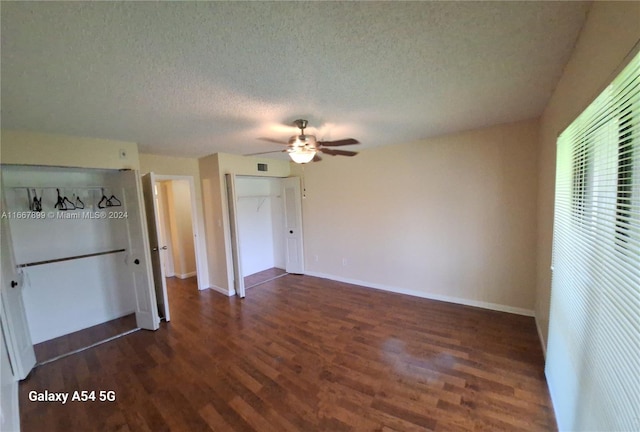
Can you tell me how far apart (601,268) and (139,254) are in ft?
13.8

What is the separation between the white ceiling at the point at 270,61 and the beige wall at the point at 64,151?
6.2 inches

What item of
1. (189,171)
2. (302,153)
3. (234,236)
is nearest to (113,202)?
(189,171)

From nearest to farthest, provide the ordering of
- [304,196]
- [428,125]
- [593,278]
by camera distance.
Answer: [593,278] → [428,125] → [304,196]

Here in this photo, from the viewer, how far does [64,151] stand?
2617mm

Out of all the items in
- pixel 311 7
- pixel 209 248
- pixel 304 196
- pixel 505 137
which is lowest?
pixel 209 248

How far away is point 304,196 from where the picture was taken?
505 centimetres

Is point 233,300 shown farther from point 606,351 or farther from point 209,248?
point 606,351

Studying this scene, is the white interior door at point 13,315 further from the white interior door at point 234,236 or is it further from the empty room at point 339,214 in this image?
the white interior door at point 234,236

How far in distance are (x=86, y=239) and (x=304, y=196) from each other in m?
3.48

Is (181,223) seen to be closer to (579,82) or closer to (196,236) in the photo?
(196,236)

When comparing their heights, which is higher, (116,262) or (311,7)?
(311,7)

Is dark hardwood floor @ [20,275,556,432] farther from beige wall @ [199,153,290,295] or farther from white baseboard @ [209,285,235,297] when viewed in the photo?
beige wall @ [199,153,290,295]

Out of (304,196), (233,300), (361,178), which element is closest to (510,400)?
(361,178)

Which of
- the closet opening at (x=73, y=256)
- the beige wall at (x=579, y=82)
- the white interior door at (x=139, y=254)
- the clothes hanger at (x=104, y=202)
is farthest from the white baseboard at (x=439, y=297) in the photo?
the clothes hanger at (x=104, y=202)
